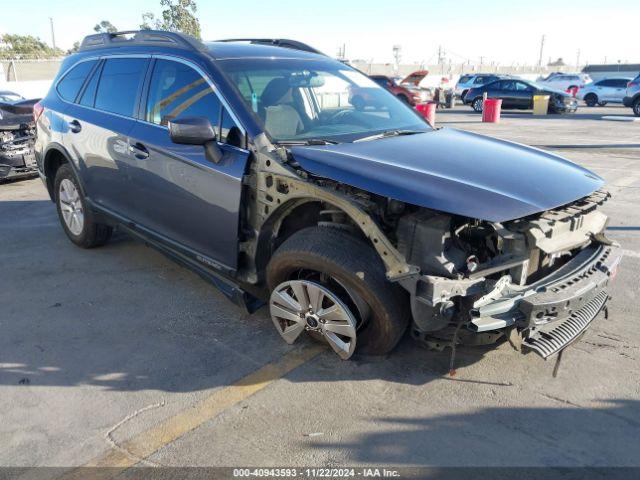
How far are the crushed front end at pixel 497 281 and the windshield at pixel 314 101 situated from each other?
1.12 meters

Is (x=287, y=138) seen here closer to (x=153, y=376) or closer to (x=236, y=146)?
(x=236, y=146)

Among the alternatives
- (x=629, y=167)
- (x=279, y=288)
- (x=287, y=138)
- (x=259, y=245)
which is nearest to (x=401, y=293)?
(x=279, y=288)

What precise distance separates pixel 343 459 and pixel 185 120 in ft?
7.16

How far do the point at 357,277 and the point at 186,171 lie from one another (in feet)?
5.06

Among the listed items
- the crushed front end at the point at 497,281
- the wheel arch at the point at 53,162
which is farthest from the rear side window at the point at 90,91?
the crushed front end at the point at 497,281

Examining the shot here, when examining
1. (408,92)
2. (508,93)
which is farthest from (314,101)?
(508,93)

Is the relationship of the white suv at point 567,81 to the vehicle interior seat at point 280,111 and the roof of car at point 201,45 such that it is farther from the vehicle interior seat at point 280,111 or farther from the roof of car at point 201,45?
the vehicle interior seat at point 280,111

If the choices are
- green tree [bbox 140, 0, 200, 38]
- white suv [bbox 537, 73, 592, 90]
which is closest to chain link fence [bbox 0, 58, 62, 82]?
green tree [bbox 140, 0, 200, 38]

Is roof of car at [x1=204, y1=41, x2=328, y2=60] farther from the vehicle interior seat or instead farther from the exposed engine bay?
the exposed engine bay

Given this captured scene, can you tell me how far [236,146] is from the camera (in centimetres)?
353

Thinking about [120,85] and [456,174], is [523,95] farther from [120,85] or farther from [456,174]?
[456,174]

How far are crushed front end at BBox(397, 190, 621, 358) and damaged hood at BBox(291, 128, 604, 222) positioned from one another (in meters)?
0.15

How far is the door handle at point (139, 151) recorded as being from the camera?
4168 millimetres

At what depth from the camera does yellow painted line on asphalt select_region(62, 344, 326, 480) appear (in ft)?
8.46
